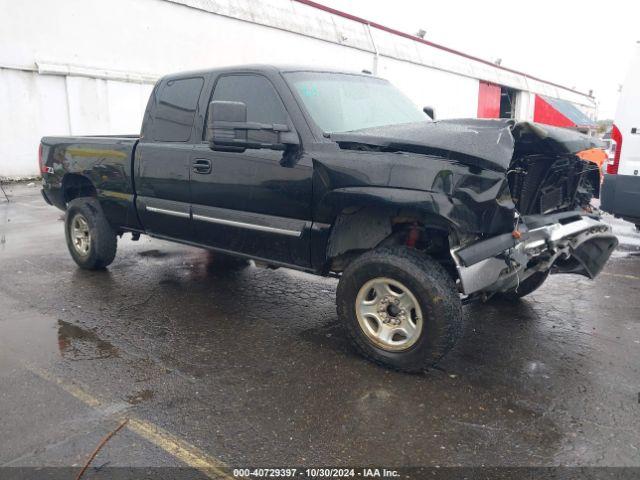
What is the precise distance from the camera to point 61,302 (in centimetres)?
477

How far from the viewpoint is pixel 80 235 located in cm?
580

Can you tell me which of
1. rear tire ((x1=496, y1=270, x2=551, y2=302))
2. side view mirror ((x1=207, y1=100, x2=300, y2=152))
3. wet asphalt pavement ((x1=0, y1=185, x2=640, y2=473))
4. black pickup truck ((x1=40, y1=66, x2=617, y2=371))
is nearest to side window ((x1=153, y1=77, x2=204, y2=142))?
black pickup truck ((x1=40, y1=66, x2=617, y2=371))

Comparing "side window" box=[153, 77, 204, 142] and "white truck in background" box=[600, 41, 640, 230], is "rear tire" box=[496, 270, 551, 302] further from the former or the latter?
"side window" box=[153, 77, 204, 142]

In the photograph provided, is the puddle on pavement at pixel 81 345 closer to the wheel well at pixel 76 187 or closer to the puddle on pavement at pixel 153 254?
the wheel well at pixel 76 187

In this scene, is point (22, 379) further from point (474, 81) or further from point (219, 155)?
point (474, 81)

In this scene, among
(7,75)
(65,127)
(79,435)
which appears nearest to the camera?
(79,435)

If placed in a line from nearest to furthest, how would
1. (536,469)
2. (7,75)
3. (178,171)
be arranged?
(536,469) → (178,171) → (7,75)

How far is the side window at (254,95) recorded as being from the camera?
403 centimetres

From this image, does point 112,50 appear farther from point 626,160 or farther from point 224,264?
point 626,160

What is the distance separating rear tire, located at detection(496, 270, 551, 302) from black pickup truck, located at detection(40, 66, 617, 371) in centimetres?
2

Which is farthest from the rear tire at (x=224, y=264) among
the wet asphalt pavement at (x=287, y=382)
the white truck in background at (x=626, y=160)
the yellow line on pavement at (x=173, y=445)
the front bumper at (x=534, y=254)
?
the white truck in background at (x=626, y=160)

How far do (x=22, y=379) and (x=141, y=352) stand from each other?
2.41ft

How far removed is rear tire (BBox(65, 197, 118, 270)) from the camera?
5531mm

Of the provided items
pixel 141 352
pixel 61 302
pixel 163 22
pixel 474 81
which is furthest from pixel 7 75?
pixel 474 81
